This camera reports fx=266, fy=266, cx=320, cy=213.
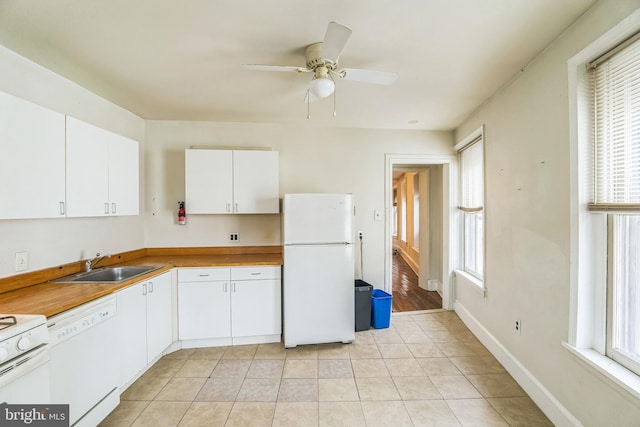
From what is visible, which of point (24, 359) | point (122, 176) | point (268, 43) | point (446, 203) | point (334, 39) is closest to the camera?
point (24, 359)

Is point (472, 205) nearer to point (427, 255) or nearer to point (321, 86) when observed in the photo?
point (427, 255)

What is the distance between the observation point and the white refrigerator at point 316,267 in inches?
105

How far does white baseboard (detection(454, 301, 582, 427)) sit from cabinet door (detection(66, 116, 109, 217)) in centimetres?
353

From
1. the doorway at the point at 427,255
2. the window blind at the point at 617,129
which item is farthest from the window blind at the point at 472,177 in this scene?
the window blind at the point at 617,129

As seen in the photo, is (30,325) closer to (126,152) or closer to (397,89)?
(126,152)

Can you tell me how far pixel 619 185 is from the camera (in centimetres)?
143

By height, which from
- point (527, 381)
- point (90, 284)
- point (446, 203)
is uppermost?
point (446, 203)

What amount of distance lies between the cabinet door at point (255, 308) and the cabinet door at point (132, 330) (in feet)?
2.52

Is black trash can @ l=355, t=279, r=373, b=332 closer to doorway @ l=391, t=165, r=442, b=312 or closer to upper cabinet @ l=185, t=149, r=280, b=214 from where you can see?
doorway @ l=391, t=165, r=442, b=312

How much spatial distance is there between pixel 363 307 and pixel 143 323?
2164mm

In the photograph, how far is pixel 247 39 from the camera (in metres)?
1.69

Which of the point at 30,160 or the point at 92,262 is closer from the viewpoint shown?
the point at 30,160

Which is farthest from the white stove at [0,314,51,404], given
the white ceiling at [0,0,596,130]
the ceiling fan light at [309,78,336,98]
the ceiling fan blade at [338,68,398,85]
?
the ceiling fan blade at [338,68,398,85]

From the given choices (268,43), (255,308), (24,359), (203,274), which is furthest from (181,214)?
(268,43)
